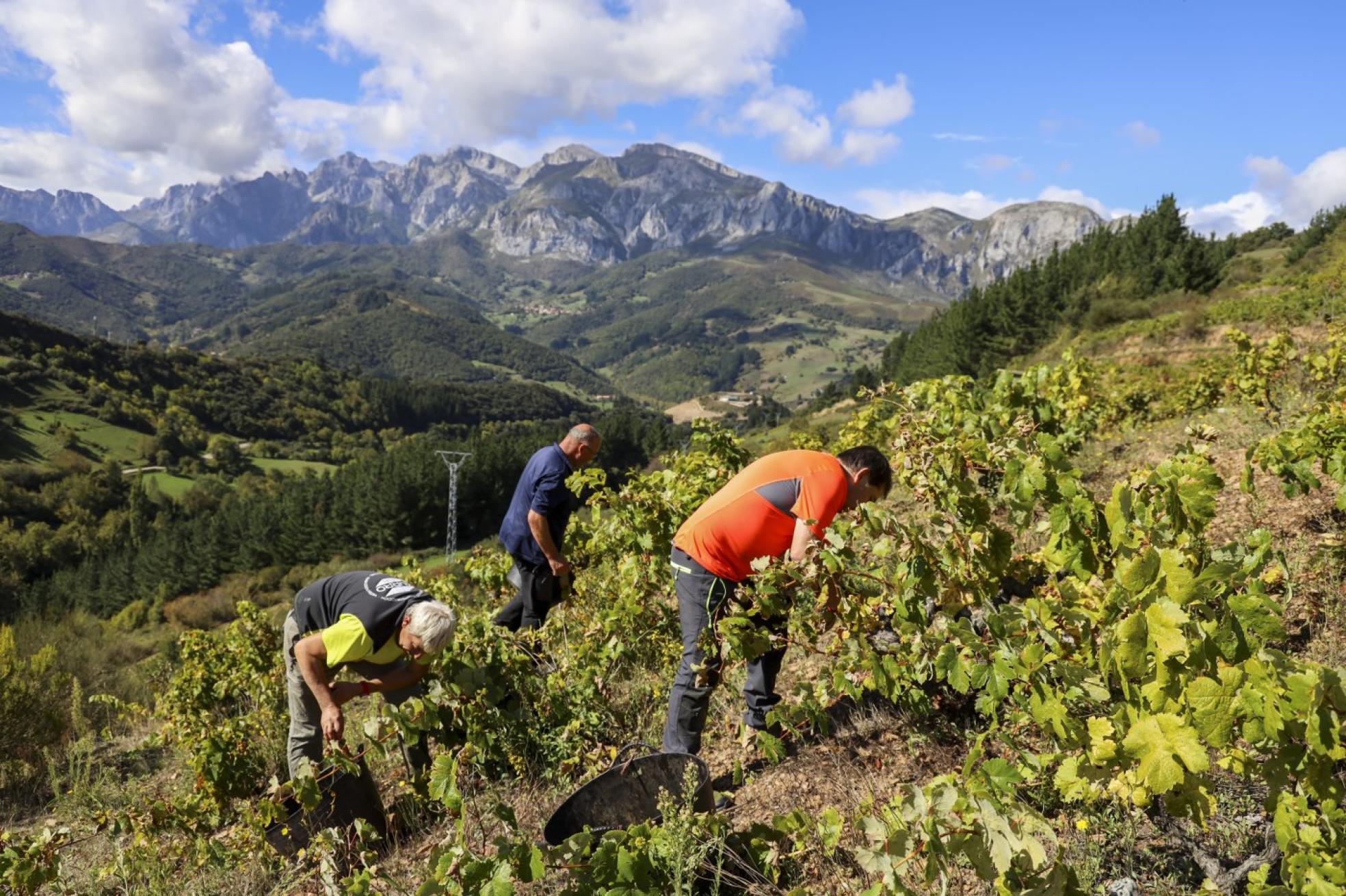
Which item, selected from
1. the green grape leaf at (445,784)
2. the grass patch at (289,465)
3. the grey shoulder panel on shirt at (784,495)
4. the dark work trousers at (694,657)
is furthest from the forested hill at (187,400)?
the grey shoulder panel on shirt at (784,495)

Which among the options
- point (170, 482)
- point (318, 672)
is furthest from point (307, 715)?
point (170, 482)

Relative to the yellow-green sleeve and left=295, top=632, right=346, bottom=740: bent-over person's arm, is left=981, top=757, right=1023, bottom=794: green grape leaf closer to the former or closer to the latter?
the yellow-green sleeve

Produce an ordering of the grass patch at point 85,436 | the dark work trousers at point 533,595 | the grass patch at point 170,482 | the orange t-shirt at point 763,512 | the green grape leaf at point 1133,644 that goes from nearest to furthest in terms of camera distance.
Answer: the green grape leaf at point 1133,644, the orange t-shirt at point 763,512, the dark work trousers at point 533,595, the grass patch at point 170,482, the grass patch at point 85,436

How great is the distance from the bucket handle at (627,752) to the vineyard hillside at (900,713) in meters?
0.11

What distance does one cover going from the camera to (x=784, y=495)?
11.6 feet

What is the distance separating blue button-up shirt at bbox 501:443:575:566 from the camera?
5266mm

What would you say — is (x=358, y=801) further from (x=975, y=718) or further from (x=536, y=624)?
(x=975, y=718)

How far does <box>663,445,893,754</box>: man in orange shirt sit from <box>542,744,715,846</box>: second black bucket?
37 cm

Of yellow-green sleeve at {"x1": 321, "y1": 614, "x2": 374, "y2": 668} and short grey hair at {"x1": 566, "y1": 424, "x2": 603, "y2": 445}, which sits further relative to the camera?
short grey hair at {"x1": 566, "y1": 424, "x2": 603, "y2": 445}

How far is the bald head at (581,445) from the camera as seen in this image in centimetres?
548

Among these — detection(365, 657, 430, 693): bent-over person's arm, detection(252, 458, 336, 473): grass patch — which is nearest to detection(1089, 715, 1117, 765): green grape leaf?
detection(365, 657, 430, 693): bent-over person's arm

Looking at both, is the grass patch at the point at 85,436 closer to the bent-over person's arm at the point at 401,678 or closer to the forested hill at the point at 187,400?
the forested hill at the point at 187,400

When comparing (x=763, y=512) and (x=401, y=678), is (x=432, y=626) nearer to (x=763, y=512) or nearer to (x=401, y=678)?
(x=401, y=678)

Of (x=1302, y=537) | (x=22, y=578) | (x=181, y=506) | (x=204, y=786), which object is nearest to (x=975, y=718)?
(x=1302, y=537)
